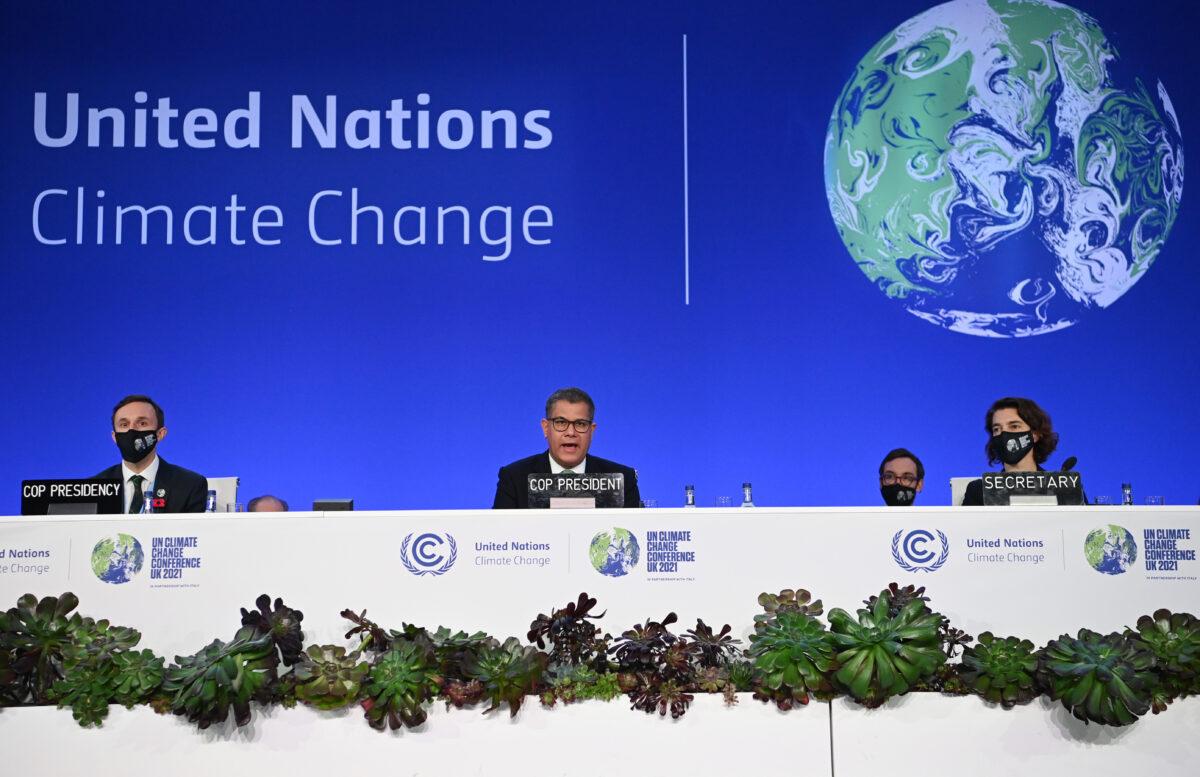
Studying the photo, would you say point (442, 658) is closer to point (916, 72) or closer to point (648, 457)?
point (648, 457)

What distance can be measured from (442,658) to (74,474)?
364cm

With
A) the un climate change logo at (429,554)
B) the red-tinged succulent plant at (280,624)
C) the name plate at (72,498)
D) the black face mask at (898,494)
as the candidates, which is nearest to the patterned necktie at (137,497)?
the name plate at (72,498)

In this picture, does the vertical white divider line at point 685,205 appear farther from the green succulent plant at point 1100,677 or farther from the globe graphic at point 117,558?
the globe graphic at point 117,558

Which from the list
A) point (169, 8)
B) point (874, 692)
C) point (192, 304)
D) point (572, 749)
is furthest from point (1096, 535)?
point (169, 8)

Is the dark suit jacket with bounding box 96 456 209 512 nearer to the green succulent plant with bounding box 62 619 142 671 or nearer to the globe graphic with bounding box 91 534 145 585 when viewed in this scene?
the globe graphic with bounding box 91 534 145 585

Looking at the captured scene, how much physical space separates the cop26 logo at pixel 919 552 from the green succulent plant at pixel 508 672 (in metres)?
0.97

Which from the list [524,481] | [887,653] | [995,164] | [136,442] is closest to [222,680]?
[887,653]

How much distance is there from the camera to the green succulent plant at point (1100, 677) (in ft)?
9.55

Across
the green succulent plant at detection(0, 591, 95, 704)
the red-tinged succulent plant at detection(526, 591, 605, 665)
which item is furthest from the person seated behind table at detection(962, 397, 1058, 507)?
the green succulent plant at detection(0, 591, 95, 704)

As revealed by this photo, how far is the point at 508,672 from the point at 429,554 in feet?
1.30

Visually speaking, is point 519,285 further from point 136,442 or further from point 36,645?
point 36,645

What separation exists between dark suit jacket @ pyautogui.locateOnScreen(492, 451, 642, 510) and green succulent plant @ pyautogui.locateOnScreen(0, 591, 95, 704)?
5.37 feet

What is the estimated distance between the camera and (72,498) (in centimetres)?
354

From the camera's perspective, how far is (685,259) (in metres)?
5.99
